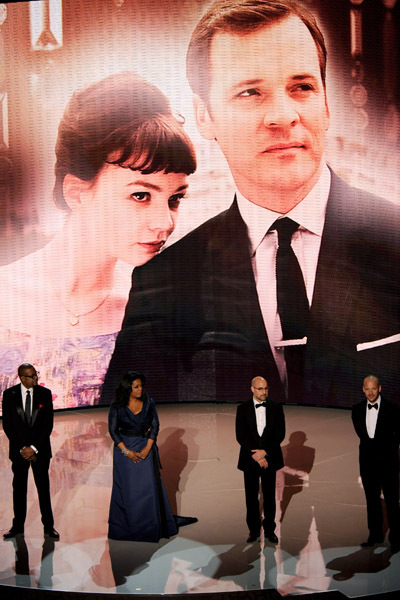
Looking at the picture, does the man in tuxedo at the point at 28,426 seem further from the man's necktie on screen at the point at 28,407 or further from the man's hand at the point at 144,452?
the man's hand at the point at 144,452

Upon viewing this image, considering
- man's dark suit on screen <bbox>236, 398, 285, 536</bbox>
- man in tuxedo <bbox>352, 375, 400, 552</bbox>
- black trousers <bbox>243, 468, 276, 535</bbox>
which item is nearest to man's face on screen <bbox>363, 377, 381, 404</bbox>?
man in tuxedo <bbox>352, 375, 400, 552</bbox>

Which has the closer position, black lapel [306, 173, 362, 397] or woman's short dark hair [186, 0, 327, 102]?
woman's short dark hair [186, 0, 327, 102]

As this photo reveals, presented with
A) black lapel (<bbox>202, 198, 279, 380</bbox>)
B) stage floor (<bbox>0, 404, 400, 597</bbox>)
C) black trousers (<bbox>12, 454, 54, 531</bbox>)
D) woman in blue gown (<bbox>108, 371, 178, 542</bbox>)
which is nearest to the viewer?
stage floor (<bbox>0, 404, 400, 597</bbox>)

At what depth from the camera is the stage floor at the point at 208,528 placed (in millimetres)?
5836

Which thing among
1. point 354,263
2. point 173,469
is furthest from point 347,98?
point 173,469

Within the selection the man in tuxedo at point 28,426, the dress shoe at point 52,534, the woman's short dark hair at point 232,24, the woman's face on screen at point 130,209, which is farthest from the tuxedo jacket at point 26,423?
the woman's short dark hair at point 232,24

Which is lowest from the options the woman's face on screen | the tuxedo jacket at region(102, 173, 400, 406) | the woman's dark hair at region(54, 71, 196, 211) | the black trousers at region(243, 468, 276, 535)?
the black trousers at region(243, 468, 276, 535)

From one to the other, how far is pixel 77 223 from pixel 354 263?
3.30 metres

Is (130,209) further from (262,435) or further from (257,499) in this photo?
(257,499)

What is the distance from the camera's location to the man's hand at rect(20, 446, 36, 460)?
645 centimetres

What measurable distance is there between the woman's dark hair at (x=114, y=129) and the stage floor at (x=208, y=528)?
3.13m

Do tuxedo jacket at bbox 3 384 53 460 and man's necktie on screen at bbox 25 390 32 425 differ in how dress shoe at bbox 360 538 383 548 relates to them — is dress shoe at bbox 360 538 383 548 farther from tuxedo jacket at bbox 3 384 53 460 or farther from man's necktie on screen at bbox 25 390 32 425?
man's necktie on screen at bbox 25 390 32 425

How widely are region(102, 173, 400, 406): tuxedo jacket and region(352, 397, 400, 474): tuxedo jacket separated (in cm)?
401

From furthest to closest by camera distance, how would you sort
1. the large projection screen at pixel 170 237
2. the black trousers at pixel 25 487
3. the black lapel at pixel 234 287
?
the black lapel at pixel 234 287 → the large projection screen at pixel 170 237 → the black trousers at pixel 25 487
